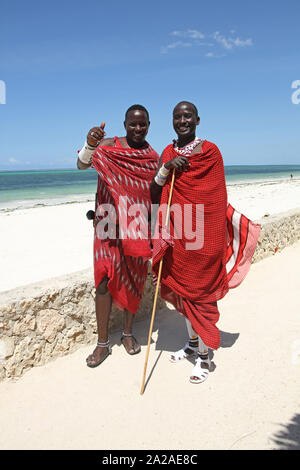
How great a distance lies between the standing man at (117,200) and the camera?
275cm

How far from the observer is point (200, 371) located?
2625 mm

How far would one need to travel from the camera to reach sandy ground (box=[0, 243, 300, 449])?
80.9 inches

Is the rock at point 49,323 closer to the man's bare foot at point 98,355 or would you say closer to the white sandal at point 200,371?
the man's bare foot at point 98,355

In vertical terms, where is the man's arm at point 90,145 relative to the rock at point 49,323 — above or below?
above

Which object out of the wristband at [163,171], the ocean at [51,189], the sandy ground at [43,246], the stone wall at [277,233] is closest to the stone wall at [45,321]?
the wristband at [163,171]

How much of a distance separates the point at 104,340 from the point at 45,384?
0.54 metres

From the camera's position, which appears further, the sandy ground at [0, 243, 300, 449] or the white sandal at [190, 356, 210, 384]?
the white sandal at [190, 356, 210, 384]

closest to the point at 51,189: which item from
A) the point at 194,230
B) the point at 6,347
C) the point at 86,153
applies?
the point at 86,153

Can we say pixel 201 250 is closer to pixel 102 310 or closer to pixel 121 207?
pixel 121 207

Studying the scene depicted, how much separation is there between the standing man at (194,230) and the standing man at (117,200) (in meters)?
0.17

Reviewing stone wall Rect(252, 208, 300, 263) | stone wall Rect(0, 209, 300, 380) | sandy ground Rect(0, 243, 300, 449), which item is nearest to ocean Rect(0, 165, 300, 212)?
stone wall Rect(252, 208, 300, 263)

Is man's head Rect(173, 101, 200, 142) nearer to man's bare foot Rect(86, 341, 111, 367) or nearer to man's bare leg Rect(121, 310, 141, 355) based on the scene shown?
man's bare leg Rect(121, 310, 141, 355)

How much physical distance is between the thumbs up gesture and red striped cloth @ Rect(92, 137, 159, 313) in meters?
0.07
